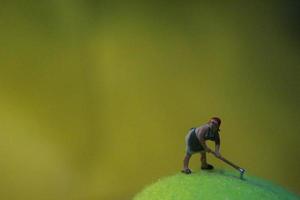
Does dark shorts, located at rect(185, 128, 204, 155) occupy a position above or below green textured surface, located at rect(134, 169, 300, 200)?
above

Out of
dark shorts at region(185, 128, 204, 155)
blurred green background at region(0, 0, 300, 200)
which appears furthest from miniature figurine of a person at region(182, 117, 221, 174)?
blurred green background at region(0, 0, 300, 200)

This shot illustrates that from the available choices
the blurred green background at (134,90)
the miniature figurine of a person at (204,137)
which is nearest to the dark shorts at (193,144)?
the miniature figurine of a person at (204,137)

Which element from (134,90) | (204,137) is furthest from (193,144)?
(134,90)

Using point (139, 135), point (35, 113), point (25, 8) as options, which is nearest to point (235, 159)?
point (139, 135)

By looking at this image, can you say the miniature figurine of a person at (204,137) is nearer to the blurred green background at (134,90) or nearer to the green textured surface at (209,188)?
the green textured surface at (209,188)

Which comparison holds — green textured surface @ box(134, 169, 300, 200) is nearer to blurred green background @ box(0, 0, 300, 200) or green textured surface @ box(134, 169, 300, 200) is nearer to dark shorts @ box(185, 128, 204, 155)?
dark shorts @ box(185, 128, 204, 155)

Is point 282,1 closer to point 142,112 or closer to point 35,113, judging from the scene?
point 142,112

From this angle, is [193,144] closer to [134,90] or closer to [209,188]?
[209,188]
